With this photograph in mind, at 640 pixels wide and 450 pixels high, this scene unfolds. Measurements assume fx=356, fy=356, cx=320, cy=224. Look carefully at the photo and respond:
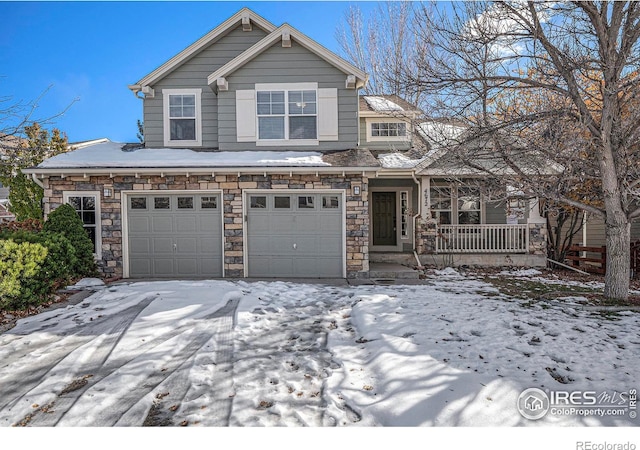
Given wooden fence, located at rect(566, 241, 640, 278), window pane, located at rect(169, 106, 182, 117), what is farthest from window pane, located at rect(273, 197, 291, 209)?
wooden fence, located at rect(566, 241, 640, 278)

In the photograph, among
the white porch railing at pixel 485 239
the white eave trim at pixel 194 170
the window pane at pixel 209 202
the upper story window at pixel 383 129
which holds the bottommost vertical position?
the white porch railing at pixel 485 239

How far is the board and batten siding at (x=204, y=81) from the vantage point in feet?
33.7

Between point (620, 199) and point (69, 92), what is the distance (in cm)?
1059

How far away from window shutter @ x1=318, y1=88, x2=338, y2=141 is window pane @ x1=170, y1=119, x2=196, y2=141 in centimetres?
372

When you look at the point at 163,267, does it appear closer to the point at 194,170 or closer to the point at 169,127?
the point at 194,170

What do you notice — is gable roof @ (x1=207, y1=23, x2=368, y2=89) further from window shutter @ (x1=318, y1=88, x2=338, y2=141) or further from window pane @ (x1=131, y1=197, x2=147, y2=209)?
window pane @ (x1=131, y1=197, x2=147, y2=209)

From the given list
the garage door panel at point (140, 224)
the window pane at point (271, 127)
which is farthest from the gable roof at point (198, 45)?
the garage door panel at point (140, 224)

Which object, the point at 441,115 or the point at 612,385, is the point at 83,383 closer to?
the point at 612,385

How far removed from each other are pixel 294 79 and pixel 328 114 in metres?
1.35

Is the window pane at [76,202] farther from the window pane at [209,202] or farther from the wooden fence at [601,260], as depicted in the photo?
the wooden fence at [601,260]

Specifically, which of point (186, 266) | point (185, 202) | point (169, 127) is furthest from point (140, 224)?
point (169, 127)

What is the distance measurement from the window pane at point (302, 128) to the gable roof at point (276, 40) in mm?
1606

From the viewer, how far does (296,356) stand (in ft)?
13.8

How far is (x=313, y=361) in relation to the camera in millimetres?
4066
